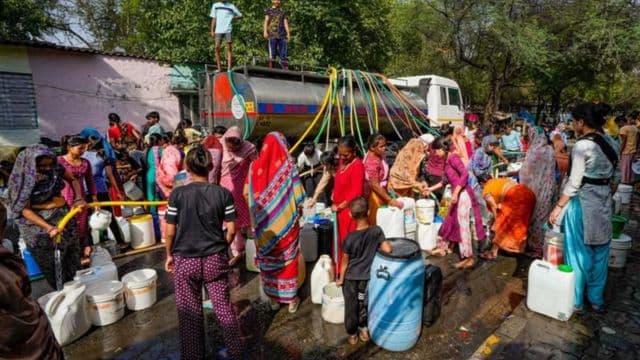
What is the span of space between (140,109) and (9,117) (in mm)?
3668

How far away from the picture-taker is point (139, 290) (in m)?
3.53

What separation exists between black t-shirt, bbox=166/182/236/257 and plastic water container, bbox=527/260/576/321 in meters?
2.87

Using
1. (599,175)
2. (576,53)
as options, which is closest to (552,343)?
(599,175)

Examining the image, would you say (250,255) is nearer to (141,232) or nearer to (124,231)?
(141,232)

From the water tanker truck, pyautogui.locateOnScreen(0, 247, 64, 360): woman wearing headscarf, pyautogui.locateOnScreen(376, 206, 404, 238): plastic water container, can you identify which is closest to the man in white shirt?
the water tanker truck

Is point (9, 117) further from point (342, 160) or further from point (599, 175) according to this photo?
point (599, 175)

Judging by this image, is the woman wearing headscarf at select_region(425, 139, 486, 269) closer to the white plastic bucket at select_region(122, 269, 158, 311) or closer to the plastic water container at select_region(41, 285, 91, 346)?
the white plastic bucket at select_region(122, 269, 158, 311)

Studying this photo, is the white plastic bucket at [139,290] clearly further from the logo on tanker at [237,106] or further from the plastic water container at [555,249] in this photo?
the logo on tanker at [237,106]

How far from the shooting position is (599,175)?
3189mm

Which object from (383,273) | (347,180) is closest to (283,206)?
(347,180)

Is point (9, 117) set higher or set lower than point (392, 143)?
higher

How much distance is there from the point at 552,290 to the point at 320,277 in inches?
82.3

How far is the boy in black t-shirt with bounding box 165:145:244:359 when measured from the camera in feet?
8.26

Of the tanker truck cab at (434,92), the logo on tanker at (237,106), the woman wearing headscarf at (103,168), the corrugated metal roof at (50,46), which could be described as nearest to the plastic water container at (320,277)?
the woman wearing headscarf at (103,168)
